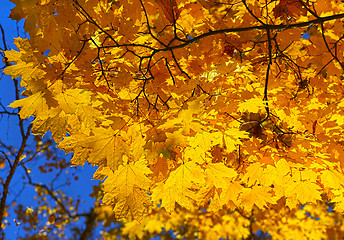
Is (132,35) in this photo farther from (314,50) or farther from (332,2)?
(332,2)

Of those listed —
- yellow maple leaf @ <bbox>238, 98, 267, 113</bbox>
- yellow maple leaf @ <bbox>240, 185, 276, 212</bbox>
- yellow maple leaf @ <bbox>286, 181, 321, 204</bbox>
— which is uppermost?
yellow maple leaf @ <bbox>238, 98, 267, 113</bbox>

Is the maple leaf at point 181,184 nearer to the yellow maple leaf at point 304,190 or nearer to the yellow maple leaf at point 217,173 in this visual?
the yellow maple leaf at point 217,173

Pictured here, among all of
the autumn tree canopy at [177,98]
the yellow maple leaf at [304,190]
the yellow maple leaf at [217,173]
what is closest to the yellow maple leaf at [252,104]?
the autumn tree canopy at [177,98]

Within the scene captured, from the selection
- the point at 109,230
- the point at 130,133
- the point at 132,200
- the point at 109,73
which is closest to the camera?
the point at 130,133

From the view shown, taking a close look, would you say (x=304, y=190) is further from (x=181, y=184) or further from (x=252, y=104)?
(x=181, y=184)

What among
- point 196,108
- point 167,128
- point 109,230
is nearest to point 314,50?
point 196,108

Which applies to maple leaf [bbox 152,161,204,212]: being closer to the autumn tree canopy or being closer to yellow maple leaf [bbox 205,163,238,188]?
the autumn tree canopy

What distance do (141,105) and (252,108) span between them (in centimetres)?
79

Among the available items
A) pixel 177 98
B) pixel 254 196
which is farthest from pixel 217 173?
pixel 177 98

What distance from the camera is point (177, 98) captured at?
1596 mm

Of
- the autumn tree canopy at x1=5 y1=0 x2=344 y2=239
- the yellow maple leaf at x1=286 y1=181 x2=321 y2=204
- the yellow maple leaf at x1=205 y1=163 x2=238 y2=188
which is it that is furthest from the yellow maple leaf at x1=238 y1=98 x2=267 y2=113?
the yellow maple leaf at x1=286 y1=181 x2=321 y2=204

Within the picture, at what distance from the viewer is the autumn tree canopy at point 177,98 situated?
138cm

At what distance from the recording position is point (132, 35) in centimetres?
167

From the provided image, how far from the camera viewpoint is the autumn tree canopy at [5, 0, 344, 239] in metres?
1.38
